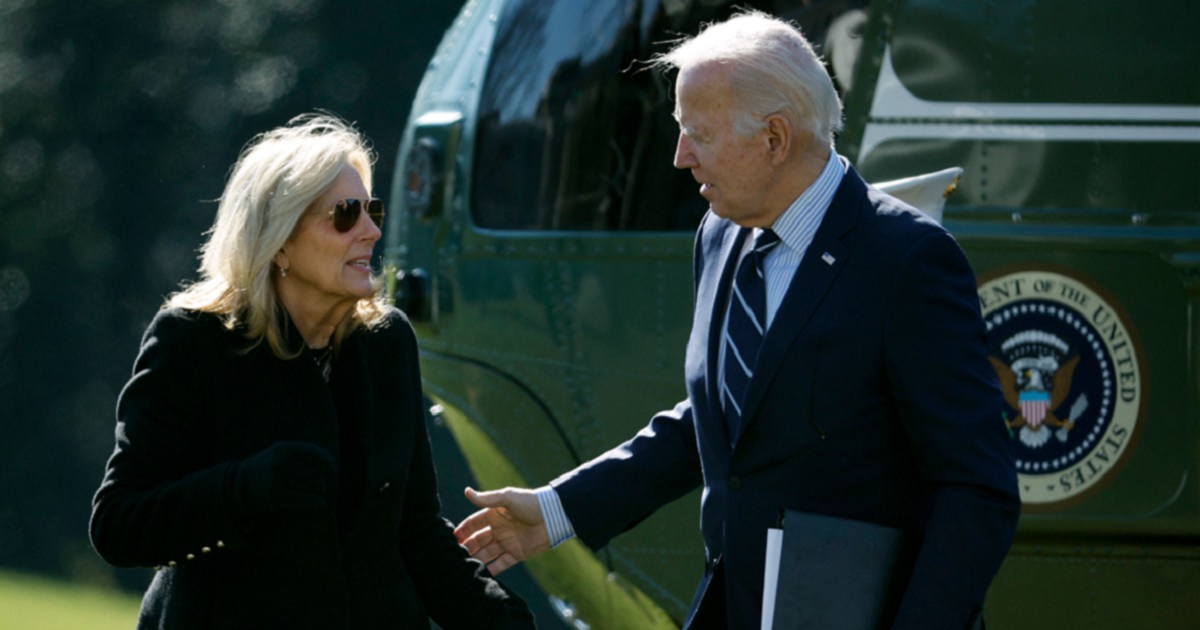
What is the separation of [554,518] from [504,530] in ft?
0.42

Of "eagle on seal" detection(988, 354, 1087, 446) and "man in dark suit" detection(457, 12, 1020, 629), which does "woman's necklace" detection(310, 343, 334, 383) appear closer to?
"man in dark suit" detection(457, 12, 1020, 629)

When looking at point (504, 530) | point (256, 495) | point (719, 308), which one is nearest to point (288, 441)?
point (256, 495)

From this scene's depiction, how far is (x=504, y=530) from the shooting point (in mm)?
2914

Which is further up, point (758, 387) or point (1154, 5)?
point (1154, 5)

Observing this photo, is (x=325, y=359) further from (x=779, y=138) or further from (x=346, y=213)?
(x=779, y=138)

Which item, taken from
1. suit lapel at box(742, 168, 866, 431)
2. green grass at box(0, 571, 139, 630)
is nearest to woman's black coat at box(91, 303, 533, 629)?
suit lapel at box(742, 168, 866, 431)

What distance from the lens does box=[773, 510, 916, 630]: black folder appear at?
2221mm

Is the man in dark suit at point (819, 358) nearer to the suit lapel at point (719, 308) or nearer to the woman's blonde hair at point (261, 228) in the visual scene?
the suit lapel at point (719, 308)

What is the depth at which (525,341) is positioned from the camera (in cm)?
470

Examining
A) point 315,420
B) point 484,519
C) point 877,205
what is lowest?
point 484,519

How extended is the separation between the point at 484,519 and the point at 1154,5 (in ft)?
7.81

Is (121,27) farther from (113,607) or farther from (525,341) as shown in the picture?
(525,341)

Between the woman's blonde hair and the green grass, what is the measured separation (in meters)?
6.31

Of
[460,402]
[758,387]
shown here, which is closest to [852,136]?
[460,402]
